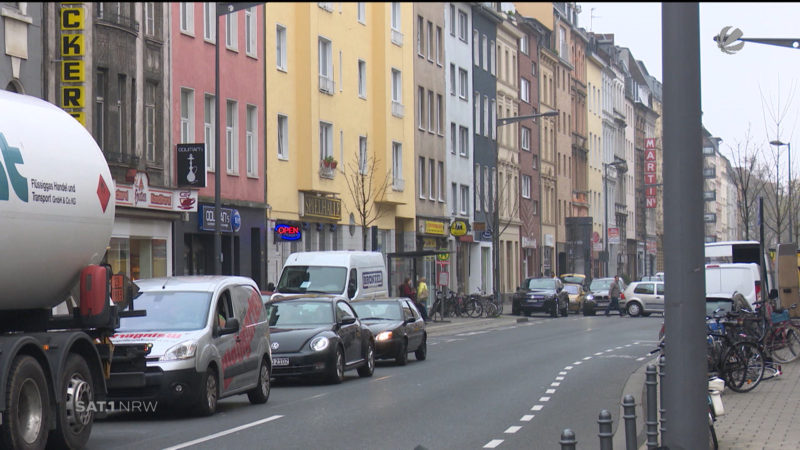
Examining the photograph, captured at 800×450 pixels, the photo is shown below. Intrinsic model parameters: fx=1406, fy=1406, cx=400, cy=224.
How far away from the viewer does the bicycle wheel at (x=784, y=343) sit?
26531 millimetres

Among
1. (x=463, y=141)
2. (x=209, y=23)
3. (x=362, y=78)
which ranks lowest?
(x=463, y=141)

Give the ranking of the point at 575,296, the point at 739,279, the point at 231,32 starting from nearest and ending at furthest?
the point at 739,279, the point at 231,32, the point at 575,296

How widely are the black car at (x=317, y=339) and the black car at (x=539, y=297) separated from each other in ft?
Result: 123

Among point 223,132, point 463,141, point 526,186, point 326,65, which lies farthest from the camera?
point 526,186

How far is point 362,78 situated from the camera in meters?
55.9

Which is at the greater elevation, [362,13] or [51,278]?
[362,13]

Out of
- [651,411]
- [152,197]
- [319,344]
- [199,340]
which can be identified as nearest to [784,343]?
[319,344]

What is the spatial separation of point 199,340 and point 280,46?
31166 mm

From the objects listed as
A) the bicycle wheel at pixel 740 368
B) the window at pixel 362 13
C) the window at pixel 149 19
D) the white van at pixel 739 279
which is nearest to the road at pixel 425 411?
the bicycle wheel at pixel 740 368

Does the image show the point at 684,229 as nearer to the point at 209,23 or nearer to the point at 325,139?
the point at 209,23

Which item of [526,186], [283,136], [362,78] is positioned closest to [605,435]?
[283,136]

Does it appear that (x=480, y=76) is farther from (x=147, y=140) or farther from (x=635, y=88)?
(x=635, y=88)

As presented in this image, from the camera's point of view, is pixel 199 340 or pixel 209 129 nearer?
pixel 199 340

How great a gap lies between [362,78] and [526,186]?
33.0 metres
